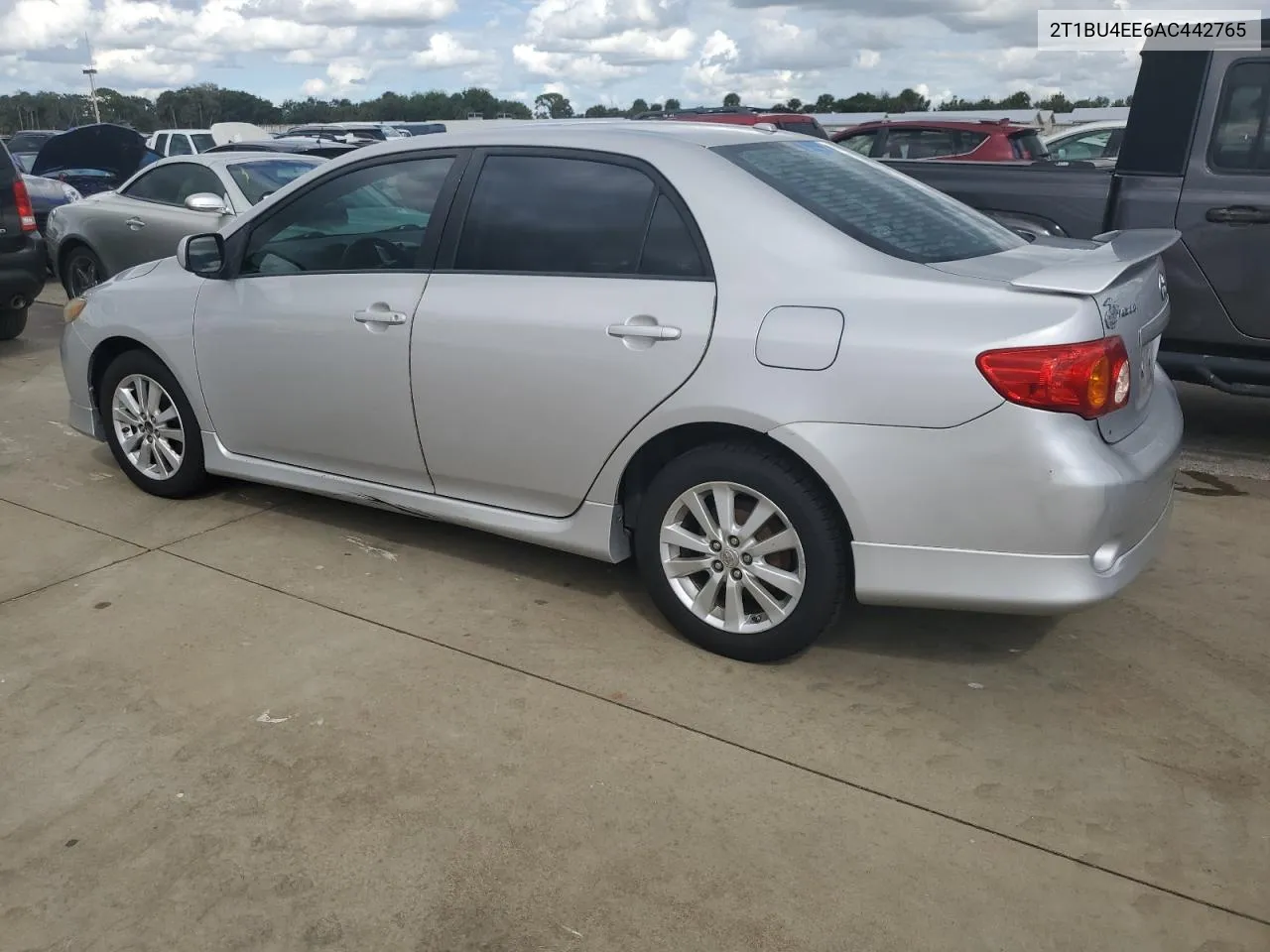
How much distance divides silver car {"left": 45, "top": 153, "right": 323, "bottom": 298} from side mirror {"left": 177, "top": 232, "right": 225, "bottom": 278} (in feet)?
13.2

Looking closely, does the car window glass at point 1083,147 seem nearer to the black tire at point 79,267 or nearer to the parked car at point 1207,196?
the parked car at point 1207,196

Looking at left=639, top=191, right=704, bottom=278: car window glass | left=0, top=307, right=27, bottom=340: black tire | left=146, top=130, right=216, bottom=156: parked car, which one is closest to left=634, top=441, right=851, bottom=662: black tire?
left=639, top=191, right=704, bottom=278: car window glass

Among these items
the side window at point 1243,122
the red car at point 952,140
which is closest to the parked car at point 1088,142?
the red car at point 952,140

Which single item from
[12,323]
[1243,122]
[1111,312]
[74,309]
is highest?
[1243,122]

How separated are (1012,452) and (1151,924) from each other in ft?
3.96

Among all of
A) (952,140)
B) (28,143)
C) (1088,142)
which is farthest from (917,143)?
(28,143)

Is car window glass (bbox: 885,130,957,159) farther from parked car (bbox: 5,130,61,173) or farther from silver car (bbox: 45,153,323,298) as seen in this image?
parked car (bbox: 5,130,61,173)

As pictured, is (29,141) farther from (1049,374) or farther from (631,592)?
(1049,374)

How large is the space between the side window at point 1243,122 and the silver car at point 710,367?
1.91m

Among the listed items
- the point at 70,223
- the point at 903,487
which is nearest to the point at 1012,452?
the point at 903,487

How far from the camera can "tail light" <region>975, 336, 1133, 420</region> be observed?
3064 mm

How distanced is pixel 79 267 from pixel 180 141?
1297cm

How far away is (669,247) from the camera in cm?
365

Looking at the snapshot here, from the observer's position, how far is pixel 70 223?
1014 cm
